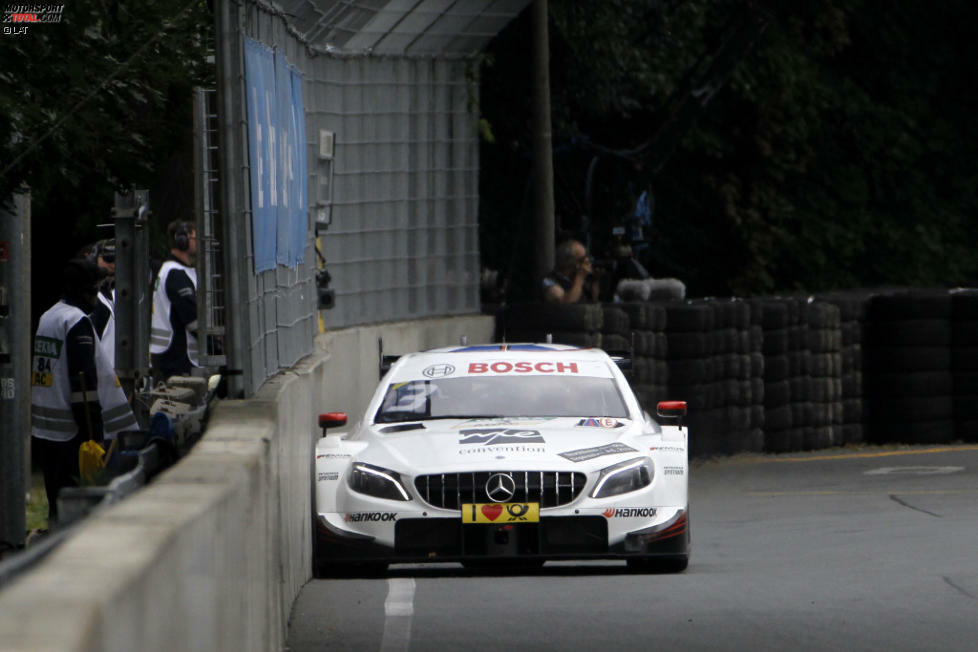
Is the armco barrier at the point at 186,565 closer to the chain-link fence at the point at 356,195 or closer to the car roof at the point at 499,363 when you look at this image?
the chain-link fence at the point at 356,195

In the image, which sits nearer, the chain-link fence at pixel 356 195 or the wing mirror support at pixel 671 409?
the chain-link fence at pixel 356 195

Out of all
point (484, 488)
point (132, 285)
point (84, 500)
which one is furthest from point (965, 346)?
point (84, 500)

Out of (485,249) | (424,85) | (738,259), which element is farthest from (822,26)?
(424,85)

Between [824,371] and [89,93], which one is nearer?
[89,93]

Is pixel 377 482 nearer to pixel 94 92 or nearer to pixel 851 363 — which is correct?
pixel 94 92

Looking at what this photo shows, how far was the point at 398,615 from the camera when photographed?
364 inches

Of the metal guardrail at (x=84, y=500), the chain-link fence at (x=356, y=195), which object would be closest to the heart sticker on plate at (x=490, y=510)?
the chain-link fence at (x=356, y=195)

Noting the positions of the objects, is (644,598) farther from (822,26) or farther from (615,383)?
(822,26)

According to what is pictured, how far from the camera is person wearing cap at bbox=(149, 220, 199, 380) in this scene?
43.0ft

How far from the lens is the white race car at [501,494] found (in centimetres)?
999

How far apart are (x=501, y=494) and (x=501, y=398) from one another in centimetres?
139

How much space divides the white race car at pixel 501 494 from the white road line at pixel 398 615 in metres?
0.18

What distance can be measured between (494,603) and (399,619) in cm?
70

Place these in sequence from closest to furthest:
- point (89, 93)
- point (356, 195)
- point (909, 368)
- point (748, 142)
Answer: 1. point (89, 93)
2. point (356, 195)
3. point (909, 368)
4. point (748, 142)
